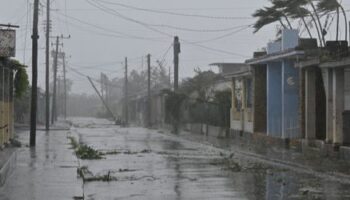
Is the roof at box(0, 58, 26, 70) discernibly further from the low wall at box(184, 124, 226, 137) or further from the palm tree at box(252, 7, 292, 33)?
the low wall at box(184, 124, 226, 137)

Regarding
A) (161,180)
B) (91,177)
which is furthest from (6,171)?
(161,180)

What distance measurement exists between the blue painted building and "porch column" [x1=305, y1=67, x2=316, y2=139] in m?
1.08

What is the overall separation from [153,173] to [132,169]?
52.9 inches

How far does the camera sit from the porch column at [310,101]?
1083 inches

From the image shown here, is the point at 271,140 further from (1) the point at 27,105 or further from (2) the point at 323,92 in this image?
(1) the point at 27,105

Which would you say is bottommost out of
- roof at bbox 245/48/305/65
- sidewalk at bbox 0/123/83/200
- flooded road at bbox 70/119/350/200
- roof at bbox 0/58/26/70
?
flooded road at bbox 70/119/350/200

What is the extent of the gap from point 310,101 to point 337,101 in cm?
336

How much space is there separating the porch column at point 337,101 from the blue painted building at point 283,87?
431 cm

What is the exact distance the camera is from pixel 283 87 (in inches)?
1230

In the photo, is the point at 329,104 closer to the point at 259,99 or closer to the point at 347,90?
the point at 347,90

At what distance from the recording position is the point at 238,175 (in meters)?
18.2

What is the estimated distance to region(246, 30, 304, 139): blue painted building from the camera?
30.3 meters

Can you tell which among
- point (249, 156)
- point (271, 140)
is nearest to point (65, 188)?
point (249, 156)

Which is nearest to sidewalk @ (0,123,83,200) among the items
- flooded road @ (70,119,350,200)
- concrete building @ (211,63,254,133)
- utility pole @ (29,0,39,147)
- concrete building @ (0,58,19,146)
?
flooded road @ (70,119,350,200)
